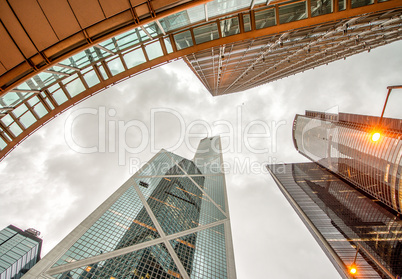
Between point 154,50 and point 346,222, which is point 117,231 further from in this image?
point 346,222

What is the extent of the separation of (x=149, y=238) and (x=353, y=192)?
277 feet

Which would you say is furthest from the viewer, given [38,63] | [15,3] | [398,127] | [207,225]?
[207,225]

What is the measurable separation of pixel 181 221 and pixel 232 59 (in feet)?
165

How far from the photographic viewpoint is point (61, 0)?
6906mm

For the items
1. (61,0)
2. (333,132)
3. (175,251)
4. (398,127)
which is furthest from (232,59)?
(333,132)

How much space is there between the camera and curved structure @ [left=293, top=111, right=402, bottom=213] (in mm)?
52812

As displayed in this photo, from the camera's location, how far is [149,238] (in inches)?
1788

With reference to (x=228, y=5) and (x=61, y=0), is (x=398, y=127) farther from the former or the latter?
(x=61, y=0)

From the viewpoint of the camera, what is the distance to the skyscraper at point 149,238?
35.7m

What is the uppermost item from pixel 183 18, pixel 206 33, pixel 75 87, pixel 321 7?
pixel 321 7

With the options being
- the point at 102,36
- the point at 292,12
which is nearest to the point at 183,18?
the point at 102,36

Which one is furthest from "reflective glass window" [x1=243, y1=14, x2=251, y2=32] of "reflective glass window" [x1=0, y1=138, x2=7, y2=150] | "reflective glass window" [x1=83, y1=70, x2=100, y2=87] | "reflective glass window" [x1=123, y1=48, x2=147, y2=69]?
"reflective glass window" [x1=0, y1=138, x2=7, y2=150]

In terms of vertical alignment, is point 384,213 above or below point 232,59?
above

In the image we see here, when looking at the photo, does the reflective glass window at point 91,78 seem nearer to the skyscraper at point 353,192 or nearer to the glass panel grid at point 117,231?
the glass panel grid at point 117,231
